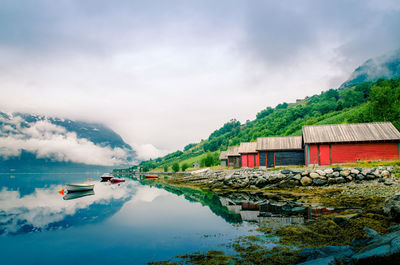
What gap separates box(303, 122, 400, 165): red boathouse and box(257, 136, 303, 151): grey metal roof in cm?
714

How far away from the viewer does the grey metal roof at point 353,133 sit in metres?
30.8

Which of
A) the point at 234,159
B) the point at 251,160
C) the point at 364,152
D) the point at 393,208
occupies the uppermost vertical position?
the point at 364,152

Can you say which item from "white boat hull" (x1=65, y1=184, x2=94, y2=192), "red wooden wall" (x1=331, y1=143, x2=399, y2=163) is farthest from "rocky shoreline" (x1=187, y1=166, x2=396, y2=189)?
"white boat hull" (x1=65, y1=184, x2=94, y2=192)

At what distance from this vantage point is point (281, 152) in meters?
41.9

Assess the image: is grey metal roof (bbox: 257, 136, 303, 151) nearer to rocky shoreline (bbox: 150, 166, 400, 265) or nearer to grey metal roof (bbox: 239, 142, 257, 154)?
grey metal roof (bbox: 239, 142, 257, 154)

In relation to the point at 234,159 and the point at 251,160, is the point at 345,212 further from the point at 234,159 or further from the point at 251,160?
the point at 234,159

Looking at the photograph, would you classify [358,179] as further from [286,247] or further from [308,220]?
[286,247]

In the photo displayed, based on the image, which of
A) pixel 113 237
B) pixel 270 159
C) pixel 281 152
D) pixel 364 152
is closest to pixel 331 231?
pixel 113 237

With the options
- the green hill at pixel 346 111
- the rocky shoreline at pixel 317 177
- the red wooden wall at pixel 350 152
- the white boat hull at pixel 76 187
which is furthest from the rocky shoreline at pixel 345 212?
the green hill at pixel 346 111

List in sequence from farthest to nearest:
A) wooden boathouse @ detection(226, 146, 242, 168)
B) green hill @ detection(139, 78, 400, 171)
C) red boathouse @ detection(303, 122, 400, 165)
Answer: wooden boathouse @ detection(226, 146, 242, 168)
green hill @ detection(139, 78, 400, 171)
red boathouse @ detection(303, 122, 400, 165)

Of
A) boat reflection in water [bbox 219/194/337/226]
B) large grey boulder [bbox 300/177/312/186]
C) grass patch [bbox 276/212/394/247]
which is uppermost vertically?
large grey boulder [bbox 300/177/312/186]

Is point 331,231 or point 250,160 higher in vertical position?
point 250,160

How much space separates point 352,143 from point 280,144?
12.8 m

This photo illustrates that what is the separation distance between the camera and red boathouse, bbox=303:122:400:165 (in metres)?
30.4
